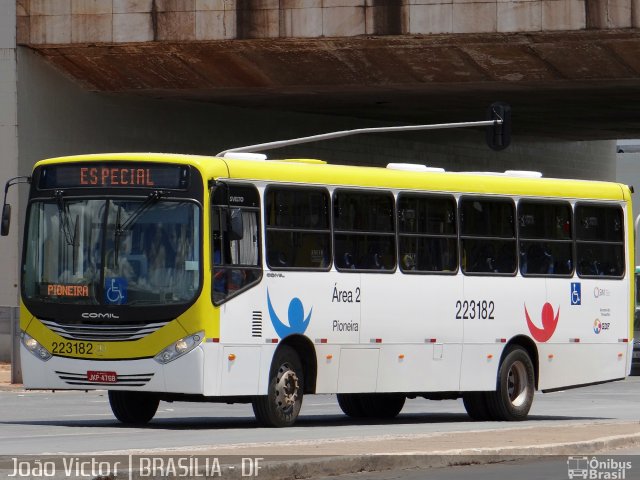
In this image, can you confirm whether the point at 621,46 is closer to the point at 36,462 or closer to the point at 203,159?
the point at 203,159

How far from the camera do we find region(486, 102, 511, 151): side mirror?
3400cm

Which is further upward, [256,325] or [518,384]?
[256,325]

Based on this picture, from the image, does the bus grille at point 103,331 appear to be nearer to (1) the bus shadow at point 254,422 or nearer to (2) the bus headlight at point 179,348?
(2) the bus headlight at point 179,348

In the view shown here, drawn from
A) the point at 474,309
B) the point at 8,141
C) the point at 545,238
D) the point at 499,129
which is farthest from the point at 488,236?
the point at 8,141

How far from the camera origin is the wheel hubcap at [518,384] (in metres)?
22.4

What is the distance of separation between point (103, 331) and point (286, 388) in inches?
86.9

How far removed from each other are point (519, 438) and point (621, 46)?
21.5 meters

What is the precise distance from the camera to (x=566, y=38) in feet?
119

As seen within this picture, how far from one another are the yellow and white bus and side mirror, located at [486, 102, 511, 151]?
35.0 ft

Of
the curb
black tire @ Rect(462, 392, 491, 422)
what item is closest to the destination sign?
black tire @ Rect(462, 392, 491, 422)

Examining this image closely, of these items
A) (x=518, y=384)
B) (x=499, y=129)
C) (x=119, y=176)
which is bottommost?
(x=518, y=384)

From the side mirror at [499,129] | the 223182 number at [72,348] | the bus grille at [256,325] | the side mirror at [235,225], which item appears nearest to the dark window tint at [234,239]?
the side mirror at [235,225]

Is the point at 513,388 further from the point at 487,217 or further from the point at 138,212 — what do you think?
the point at 138,212

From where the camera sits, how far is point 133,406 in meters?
20.3
